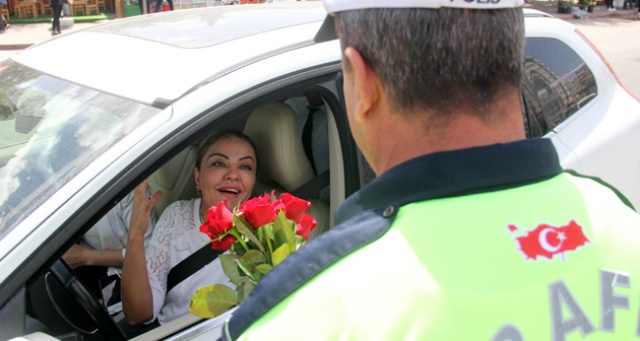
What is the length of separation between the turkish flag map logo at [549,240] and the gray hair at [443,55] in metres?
0.18

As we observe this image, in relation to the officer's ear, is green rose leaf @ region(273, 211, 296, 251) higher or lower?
lower

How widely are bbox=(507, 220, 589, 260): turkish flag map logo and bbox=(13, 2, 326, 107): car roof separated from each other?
119cm

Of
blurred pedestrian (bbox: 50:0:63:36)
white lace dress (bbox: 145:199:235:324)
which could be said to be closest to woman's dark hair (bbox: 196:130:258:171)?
white lace dress (bbox: 145:199:235:324)

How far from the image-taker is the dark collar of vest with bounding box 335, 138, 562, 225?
2.99 feet

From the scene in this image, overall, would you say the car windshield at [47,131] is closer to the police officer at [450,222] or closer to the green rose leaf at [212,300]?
the green rose leaf at [212,300]

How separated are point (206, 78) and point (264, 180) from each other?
1.02 metres

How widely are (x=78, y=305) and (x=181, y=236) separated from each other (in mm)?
567

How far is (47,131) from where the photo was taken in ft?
6.92

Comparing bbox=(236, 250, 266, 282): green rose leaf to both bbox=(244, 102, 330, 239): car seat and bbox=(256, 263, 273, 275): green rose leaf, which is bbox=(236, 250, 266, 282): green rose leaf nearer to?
bbox=(256, 263, 273, 275): green rose leaf

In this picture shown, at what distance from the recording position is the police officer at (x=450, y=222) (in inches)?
32.6

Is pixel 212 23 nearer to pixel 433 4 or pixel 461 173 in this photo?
pixel 433 4

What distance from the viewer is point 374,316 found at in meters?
0.81

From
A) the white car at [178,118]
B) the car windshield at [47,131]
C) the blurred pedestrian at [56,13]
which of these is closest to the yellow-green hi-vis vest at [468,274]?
the white car at [178,118]

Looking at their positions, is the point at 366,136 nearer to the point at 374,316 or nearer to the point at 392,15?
the point at 392,15
